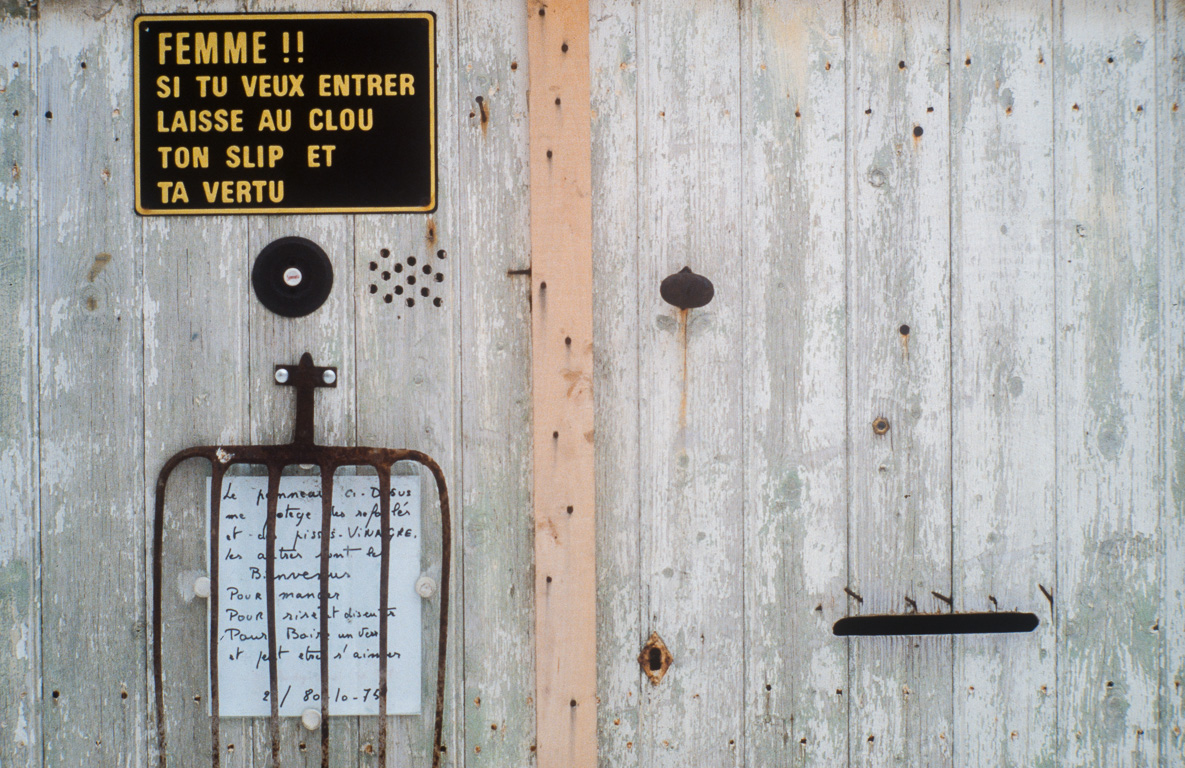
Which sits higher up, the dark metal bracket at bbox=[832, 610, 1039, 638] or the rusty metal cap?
the rusty metal cap

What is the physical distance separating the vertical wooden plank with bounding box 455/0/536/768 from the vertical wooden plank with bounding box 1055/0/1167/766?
3.12 feet

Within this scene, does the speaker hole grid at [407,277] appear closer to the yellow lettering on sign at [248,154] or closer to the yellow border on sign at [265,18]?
the yellow border on sign at [265,18]

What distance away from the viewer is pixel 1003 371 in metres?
1.21

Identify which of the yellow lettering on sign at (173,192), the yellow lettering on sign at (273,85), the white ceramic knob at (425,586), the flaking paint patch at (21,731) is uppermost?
the yellow lettering on sign at (273,85)

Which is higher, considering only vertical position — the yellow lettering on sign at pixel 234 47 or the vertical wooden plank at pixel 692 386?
the yellow lettering on sign at pixel 234 47

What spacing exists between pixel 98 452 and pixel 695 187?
1140 mm

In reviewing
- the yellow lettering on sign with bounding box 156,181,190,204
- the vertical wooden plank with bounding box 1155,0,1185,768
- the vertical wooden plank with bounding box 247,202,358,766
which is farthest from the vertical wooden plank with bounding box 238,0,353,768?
the vertical wooden plank with bounding box 1155,0,1185,768

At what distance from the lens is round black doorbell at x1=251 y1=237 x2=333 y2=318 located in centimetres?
117

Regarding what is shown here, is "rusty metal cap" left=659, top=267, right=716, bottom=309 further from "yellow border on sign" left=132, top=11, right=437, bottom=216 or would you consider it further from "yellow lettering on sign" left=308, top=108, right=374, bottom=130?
"yellow lettering on sign" left=308, top=108, right=374, bottom=130

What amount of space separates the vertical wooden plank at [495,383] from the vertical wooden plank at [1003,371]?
0.77 meters

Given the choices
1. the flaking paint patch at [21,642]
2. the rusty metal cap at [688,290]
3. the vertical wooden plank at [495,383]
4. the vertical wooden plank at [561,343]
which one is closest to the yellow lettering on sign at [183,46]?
the vertical wooden plank at [495,383]

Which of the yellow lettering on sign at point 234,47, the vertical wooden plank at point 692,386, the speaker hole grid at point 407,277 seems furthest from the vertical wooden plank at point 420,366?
the vertical wooden plank at point 692,386

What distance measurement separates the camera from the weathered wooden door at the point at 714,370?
1180 mm

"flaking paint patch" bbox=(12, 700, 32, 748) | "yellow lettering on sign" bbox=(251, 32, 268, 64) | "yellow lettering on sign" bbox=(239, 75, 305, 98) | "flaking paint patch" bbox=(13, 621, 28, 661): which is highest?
"yellow lettering on sign" bbox=(251, 32, 268, 64)
